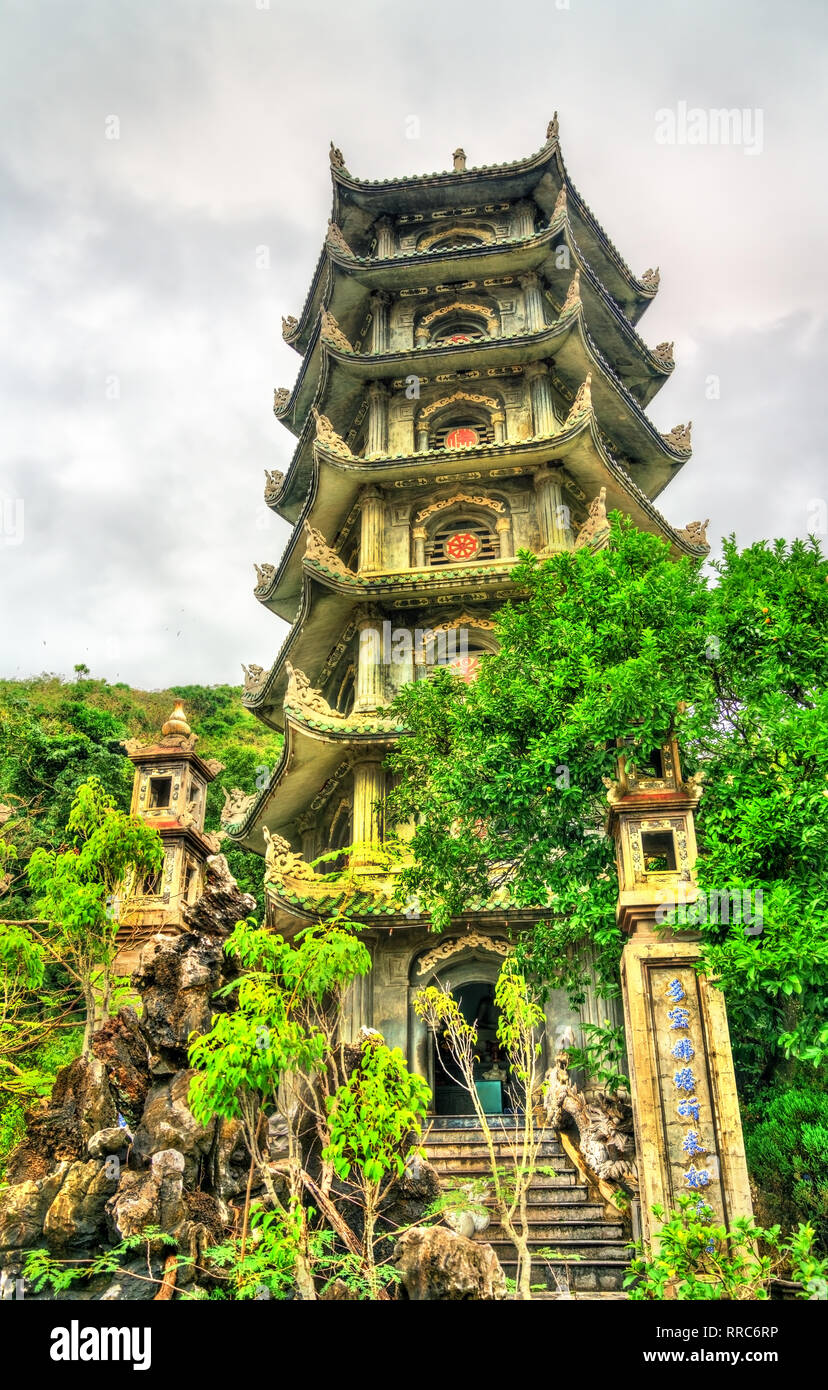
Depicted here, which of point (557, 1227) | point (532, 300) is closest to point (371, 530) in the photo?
point (532, 300)

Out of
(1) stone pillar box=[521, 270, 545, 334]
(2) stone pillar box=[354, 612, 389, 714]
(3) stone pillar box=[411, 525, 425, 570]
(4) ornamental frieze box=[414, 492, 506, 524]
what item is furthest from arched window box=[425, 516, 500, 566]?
(1) stone pillar box=[521, 270, 545, 334]

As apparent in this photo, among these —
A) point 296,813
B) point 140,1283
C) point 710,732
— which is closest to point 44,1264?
point 140,1283

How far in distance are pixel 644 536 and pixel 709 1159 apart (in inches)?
244

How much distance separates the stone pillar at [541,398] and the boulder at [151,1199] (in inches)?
511

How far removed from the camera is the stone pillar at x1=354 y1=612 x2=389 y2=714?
16.3 metres

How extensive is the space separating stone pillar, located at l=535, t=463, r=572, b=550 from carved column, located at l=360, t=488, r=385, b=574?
268cm

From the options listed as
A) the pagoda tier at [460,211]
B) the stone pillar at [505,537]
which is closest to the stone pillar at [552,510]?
the stone pillar at [505,537]

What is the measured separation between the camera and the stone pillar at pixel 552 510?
16656mm

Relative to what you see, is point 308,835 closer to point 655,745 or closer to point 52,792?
point 52,792

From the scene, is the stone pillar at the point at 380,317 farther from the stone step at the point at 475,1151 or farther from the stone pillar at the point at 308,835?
the stone step at the point at 475,1151

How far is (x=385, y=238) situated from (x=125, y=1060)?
16.4m

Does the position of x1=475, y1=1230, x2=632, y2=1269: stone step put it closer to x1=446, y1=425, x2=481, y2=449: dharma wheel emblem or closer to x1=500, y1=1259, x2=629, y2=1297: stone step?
x1=500, y1=1259, x2=629, y2=1297: stone step
